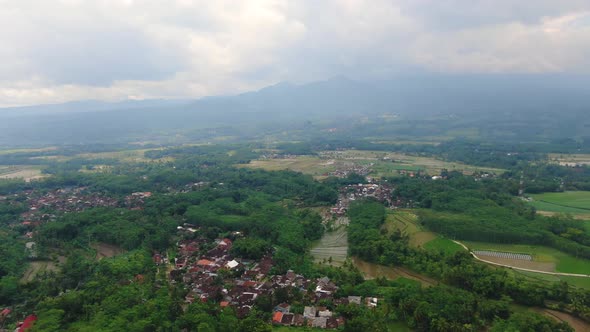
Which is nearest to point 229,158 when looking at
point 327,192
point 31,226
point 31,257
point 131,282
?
point 327,192

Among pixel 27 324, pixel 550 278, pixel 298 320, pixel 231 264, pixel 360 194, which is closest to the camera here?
pixel 27 324

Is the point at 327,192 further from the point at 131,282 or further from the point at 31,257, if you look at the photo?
the point at 31,257

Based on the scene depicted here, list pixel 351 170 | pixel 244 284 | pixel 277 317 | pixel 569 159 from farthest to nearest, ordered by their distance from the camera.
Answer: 1. pixel 569 159
2. pixel 351 170
3. pixel 244 284
4. pixel 277 317

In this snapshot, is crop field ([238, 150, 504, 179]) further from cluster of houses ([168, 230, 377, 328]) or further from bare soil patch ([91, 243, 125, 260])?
bare soil patch ([91, 243, 125, 260])

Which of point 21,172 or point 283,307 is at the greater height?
point 21,172

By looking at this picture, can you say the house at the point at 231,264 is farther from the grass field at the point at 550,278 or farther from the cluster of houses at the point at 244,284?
the grass field at the point at 550,278

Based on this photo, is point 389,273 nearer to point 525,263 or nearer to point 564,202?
point 525,263

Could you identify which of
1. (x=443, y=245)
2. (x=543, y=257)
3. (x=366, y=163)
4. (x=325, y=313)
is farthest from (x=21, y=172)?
(x=543, y=257)
